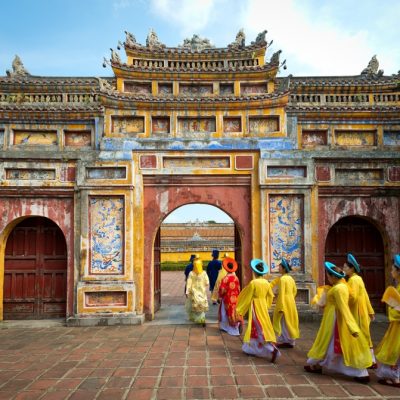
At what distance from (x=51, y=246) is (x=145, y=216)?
2.39 meters

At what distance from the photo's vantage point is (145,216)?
30.2ft

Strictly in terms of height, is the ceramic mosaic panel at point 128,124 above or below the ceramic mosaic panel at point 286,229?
above

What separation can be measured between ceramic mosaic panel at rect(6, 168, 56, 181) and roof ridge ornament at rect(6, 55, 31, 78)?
177 inches

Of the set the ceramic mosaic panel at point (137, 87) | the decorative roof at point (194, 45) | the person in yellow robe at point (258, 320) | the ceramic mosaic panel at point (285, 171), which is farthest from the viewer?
the decorative roof at point (194, 45)

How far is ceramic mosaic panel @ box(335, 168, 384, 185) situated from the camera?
9227 mm

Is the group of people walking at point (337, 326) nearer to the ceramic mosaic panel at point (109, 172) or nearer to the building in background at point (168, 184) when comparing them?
the building in background at point (168, 184)

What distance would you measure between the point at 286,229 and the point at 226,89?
3880 mm

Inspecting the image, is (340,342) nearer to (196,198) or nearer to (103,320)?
(196,198)

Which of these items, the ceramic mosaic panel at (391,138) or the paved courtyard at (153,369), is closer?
the paved courtyard at (153,369)

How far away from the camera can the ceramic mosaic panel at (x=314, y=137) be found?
9.56m

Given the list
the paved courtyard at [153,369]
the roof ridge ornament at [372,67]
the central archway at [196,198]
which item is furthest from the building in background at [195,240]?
the paved courtyard at [153,369]

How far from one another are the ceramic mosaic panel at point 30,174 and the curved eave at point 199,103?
80.3 inches

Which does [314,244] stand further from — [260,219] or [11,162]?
[11,162]

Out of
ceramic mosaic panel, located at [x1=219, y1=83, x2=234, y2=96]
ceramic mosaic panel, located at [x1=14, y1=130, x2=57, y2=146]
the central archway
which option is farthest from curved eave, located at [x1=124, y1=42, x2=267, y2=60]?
the central archway
